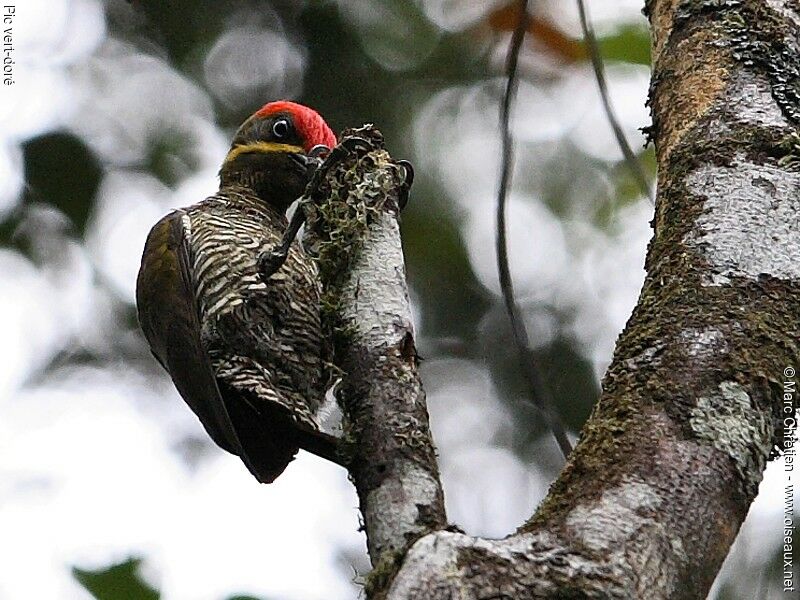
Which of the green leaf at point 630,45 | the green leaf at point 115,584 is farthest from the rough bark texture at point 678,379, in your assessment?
the green leaf at point 630,45

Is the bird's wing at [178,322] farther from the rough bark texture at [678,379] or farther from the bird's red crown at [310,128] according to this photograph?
the rough bark texture at [678,379]

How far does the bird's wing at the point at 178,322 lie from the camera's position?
2959mm

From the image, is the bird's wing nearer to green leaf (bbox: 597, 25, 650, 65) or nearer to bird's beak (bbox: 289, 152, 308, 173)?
bird's beak (bbox: 289, 152, 308, 173)

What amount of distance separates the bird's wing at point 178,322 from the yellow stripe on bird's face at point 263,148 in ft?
1.37

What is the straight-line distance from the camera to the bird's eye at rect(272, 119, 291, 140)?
3.91 metres

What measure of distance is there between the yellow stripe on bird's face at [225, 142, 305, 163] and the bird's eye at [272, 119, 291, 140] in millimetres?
31

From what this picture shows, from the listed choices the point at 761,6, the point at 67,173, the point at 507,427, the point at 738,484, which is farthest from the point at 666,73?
the point at 507,427

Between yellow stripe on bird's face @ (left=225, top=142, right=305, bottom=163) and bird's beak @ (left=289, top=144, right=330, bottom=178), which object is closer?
bird's beak @ (left=289, top=144, right=330, bottom=178)

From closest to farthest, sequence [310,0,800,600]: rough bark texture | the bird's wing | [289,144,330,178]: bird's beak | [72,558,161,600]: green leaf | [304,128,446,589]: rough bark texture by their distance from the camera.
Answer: [310,0,800,600]: rough bark texture < [304,128,446,589]: rough bark texture < [72,558,161,600]: green leaf < the bird's wing < [289,144,330,178]: bird's beak

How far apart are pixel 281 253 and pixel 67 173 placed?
6.42ft

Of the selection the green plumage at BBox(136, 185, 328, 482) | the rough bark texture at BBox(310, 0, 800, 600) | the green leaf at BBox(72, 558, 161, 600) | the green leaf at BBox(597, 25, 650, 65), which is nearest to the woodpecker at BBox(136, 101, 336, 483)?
the green plumage at BBox(136, 185, 328, 482)

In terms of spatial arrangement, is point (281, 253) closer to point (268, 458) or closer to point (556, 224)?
point (268, 458)

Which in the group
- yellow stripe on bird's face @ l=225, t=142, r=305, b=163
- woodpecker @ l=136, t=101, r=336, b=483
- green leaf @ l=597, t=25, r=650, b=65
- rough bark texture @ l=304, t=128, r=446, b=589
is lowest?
rough bark texture @ l=304, t=128, r=446, b=589

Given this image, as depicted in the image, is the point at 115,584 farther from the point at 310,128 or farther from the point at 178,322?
the point at 310,128
